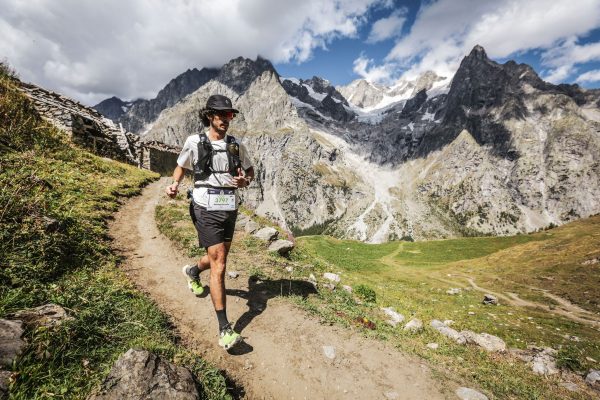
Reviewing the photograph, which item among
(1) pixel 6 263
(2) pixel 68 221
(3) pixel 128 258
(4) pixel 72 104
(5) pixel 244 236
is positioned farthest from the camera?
(4) pixel 72 104

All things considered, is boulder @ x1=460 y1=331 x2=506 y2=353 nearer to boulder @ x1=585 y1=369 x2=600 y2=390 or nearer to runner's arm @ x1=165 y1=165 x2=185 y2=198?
boulder @ x1=585 y1=369 x2=600 y2=390

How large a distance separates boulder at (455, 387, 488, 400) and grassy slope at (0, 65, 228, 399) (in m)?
4.58

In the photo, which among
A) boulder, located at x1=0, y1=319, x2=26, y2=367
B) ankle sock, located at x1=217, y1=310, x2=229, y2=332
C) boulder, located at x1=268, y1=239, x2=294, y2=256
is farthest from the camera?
boulder, located at x1=268, y1=239, x2=294, y2=256

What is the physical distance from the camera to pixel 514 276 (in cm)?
3503

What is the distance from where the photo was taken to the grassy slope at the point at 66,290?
387 cm

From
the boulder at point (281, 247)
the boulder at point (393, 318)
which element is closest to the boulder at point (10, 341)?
the boulder at point (393, 318)

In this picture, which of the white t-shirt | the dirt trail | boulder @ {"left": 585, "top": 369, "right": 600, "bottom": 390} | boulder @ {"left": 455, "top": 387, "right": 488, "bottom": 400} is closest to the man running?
the white t-shirt

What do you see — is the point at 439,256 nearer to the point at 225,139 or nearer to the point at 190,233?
the point at 190,233

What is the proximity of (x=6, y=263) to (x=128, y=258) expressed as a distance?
14.0 ft

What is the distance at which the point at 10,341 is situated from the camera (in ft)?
12.0

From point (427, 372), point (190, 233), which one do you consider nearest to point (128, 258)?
point (190, 233)

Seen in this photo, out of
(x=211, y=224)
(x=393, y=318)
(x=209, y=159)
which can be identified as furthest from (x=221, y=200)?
(x=393, y=318)

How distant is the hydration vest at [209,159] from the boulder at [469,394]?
21.2 ft

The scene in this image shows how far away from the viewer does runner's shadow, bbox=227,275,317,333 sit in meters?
7.69
